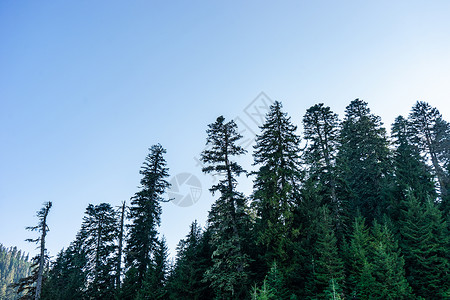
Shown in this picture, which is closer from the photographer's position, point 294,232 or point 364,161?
point 294,232

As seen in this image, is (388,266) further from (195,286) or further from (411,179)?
(195,286)

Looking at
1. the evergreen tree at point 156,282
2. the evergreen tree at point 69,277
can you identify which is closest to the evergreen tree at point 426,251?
the evergreen tree at point 156,282

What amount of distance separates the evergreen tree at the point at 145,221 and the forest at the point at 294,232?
0.11m

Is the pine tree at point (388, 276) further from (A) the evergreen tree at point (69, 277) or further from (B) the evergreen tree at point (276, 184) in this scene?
(A) the evergreen tree at point (69, 277)

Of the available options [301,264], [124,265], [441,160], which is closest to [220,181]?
[301,264]

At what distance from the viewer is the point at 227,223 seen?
19.1 metres

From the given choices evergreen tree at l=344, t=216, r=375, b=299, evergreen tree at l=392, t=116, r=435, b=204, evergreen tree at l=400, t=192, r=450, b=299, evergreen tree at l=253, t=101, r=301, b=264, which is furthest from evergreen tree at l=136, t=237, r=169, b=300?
evergreen tree at l=392, t=116, r=435, b=204

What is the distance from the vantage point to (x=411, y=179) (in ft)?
70.0

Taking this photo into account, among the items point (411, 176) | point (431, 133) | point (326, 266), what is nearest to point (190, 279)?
Result: point (326, 266)

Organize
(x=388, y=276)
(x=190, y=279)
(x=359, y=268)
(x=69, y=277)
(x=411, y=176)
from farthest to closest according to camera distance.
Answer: (x=69, y=277)
(x=411, y=176)
(x=190, y=279)
(x=359, y=268)
(x=388, y=276)

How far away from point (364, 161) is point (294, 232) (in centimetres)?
1912

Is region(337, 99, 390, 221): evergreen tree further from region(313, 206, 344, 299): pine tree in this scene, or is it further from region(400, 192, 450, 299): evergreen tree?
region(313, 206, 344, 299): pine tree

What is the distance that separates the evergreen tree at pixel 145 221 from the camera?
25.5 m

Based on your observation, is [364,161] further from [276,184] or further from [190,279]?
[190,279]
